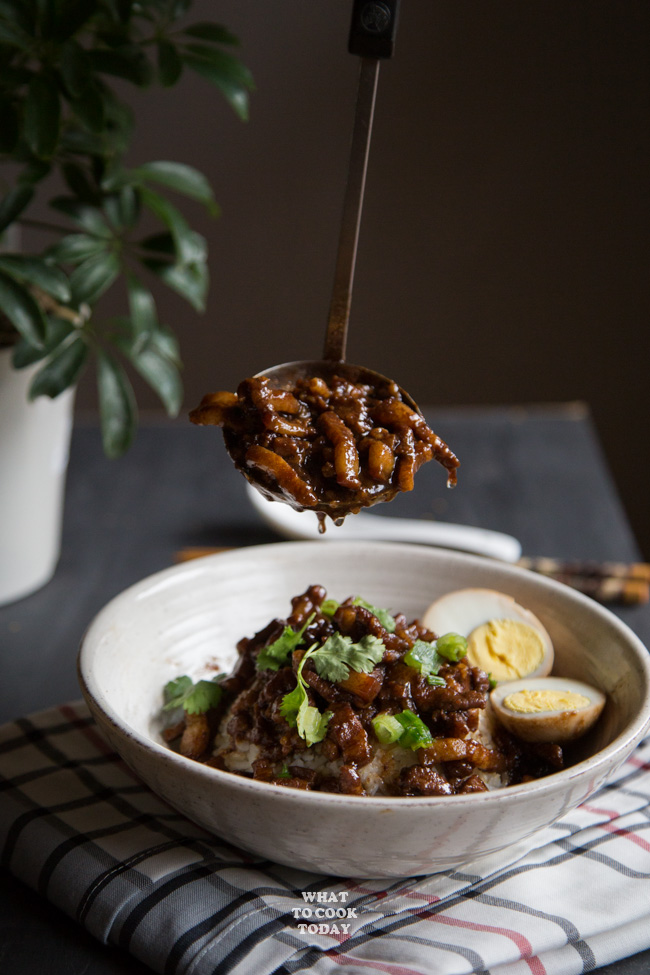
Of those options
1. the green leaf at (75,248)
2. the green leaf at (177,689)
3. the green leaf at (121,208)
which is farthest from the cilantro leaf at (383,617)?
the green leaf at (121,208)

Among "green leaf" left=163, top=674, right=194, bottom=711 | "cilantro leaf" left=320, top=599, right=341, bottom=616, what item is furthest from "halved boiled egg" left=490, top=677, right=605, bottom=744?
"green leaf" left=163, top=674, right=194, bottom=711

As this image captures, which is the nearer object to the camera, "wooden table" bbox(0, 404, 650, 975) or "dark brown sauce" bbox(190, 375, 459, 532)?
"dark brown sauce" bbox(190, 375, 459, 532)

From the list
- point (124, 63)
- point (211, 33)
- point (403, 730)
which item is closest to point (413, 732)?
point (403, 730)

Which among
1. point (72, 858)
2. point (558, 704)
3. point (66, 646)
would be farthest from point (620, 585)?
point (72, 858)

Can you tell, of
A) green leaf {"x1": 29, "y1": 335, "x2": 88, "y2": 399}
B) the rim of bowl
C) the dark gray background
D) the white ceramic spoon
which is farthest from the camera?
the dark gray background

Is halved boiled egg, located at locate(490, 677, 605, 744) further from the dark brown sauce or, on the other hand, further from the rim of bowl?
the dark brown sauce

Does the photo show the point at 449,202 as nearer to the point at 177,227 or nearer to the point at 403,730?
the point at 177,227

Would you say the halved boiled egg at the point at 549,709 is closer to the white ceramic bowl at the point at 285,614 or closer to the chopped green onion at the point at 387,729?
the white ceramic bowl at the point at 285,614

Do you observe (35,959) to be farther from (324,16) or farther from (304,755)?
(324,16)
